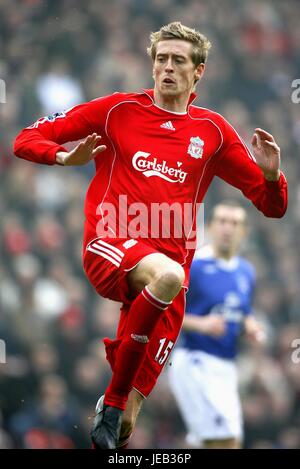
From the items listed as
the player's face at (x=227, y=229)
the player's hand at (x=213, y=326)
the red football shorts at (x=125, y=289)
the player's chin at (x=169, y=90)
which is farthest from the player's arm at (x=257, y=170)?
the player's face at (x=227, y=229)

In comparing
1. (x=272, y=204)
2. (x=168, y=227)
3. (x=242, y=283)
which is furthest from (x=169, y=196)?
(x=242, y=283)

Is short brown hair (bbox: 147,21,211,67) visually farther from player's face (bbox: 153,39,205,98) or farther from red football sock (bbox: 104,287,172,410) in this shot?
red football sock (bbox: 104,287,172,410)

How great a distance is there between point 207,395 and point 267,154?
Result: 3.31 metres

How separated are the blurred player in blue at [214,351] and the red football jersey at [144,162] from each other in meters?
2.60

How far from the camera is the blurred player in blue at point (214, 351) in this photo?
8883 millimetres

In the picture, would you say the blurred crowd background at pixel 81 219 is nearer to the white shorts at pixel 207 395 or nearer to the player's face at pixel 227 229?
the white shorts at pixel 207 395

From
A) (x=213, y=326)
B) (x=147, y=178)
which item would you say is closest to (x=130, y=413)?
(x=147, y=178)

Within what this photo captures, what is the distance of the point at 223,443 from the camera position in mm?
8883

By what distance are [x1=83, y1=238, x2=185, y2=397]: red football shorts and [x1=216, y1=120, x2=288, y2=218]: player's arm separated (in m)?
0.78

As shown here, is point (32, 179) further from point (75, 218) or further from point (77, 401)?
point (77, 401)

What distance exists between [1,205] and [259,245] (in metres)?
3.58

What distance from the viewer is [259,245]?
12938 mm

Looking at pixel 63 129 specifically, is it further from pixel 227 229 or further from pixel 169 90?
pixel 227 229

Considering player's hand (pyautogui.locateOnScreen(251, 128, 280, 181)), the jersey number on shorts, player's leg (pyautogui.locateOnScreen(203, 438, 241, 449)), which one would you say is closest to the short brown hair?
player's hand (pyautogui.locateOnScreen(251, 128, 280, 181))
